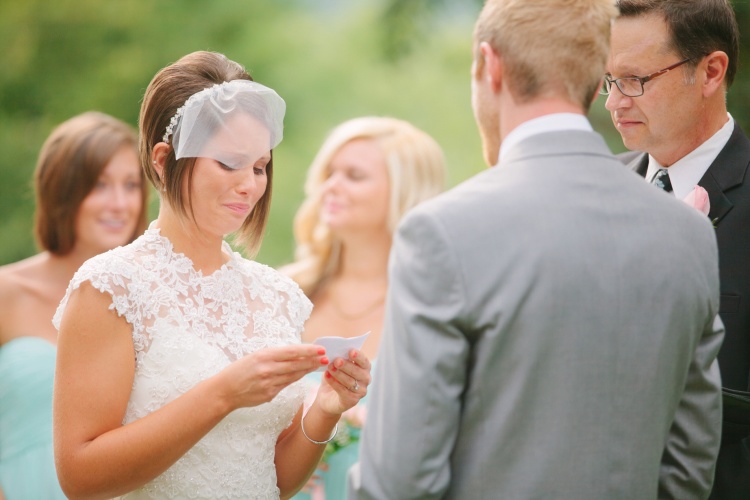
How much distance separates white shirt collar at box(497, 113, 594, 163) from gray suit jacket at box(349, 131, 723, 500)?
0.02 m

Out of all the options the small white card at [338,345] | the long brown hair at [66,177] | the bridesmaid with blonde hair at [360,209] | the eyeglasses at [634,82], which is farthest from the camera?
the bridesmaid with blonde hair at [360,209]

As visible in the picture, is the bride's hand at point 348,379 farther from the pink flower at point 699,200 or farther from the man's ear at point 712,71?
the man's ear at point 712,71

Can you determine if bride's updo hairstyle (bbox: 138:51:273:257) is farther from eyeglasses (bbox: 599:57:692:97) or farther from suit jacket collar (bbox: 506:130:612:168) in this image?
eyeglasses (bbox: 599:57:692:97)

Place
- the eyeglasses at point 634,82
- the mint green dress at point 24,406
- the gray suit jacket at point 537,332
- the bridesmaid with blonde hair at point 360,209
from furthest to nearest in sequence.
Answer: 1. the bridesmaid with blonde hair at point 360,209
2. the mint green dress at point 24,406
3. the eyeglasses at point 634,82
4. the gray suit jacket at point 537,332

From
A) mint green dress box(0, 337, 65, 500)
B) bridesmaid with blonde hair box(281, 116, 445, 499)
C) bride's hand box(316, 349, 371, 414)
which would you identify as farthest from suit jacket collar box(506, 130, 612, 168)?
mint green dress box(0, 337, 65, 500)

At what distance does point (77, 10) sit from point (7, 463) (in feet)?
16.9

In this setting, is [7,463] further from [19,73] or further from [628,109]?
[19,73]

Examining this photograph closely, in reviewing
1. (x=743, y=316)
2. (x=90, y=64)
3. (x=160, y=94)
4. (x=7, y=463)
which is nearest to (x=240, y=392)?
(x=160, y=94)

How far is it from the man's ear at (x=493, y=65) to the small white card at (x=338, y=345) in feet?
2.83

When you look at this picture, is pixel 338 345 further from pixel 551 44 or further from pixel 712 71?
pixel 712 71

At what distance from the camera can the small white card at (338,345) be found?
2508 millimetres

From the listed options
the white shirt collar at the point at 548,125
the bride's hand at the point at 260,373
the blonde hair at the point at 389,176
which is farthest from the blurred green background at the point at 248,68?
the white shirt collar at the point at 548,125

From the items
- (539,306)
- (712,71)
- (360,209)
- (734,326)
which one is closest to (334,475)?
(360,209)

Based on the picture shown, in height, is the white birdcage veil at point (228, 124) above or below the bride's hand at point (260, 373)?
above
